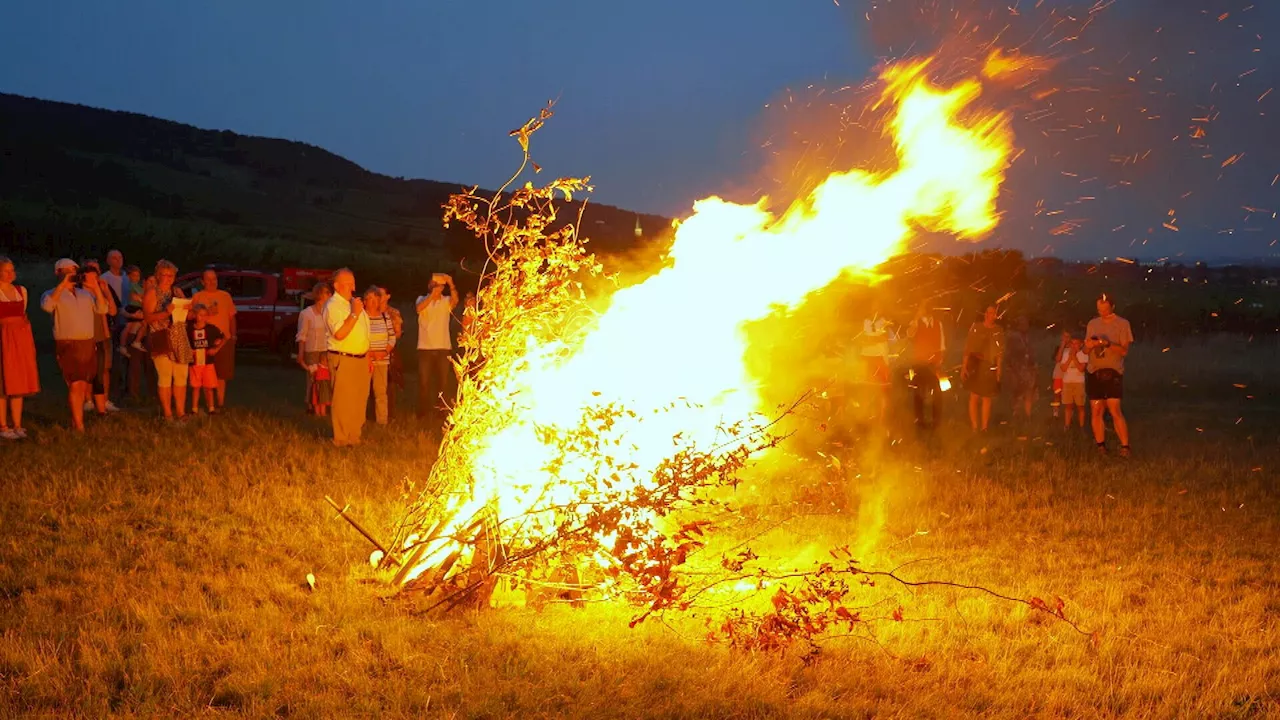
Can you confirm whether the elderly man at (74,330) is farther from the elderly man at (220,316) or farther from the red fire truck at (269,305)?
the red fire truck at (269,305)

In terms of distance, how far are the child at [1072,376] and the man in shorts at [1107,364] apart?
9.08 ft

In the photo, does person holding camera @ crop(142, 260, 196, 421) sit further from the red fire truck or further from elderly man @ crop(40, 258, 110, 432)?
the red fire truck

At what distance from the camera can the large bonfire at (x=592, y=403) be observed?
6809mm

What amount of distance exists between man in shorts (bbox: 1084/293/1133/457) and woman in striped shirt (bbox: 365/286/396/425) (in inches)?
328

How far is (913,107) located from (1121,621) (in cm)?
476

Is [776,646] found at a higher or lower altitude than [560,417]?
lower

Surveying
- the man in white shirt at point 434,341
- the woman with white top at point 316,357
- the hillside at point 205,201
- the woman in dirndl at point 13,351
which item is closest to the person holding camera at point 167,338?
the woman in dirndl at point 13,351

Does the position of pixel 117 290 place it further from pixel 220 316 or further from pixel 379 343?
pixel 379 343

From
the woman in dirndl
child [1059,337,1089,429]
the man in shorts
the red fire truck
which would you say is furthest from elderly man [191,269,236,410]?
child [1059,337,1089,429]

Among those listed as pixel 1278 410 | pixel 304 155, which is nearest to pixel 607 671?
pixel 1278 410

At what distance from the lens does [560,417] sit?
7.18 metres

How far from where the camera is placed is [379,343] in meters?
13.6

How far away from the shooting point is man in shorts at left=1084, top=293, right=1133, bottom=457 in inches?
516

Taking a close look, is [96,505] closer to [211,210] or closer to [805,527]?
[805,527]
